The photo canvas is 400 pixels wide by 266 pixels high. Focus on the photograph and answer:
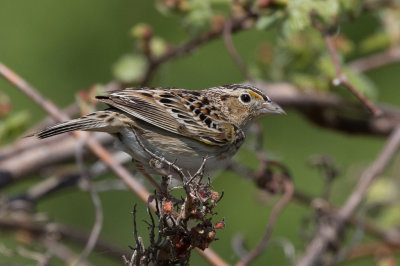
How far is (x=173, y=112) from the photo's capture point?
10.8ft

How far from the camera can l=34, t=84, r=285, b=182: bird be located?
2955 mm

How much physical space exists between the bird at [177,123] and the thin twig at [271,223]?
0.28m

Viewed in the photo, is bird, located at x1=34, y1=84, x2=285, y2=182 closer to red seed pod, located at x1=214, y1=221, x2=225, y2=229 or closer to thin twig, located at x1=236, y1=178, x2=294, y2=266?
thin twig, located at x1=236, y1=178, x2=294, y2=266

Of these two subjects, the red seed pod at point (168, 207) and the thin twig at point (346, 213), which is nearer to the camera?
the red seed pod at point (168, 207)

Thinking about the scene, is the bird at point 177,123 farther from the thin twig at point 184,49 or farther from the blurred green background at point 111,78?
the blurred green background at point 111,78

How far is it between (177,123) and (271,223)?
546 mm

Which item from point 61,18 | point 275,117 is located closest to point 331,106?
point 275,117

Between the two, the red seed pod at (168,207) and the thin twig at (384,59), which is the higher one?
the thin twig at (384,59)

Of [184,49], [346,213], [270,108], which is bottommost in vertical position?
[346,213]

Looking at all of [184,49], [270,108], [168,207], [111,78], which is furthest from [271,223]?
[111,78]

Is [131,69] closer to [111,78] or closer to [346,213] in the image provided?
[111,78]

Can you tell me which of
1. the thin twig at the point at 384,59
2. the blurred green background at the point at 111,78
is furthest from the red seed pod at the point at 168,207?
the blurred green background at the point at 111,78

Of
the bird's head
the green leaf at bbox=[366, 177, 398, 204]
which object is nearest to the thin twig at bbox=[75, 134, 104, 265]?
the bird's head

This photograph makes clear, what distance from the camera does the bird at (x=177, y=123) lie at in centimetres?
296
